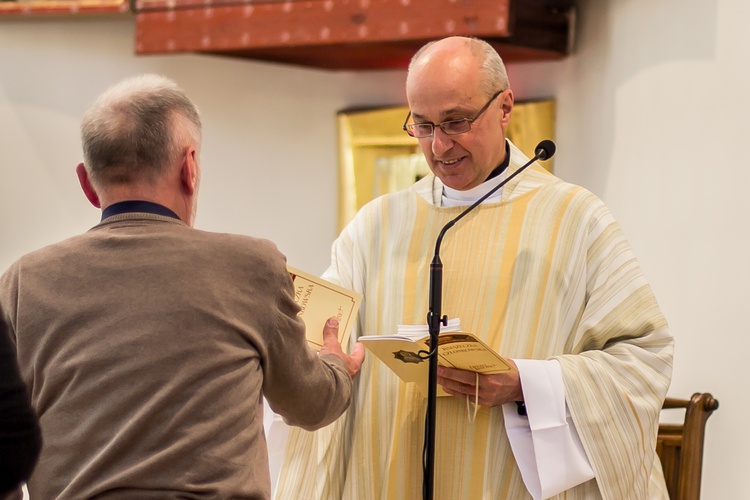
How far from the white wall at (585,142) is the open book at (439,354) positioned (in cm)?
115

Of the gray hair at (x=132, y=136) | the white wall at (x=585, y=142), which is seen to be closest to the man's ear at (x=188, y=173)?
the gray hair at (x=132, y=136)

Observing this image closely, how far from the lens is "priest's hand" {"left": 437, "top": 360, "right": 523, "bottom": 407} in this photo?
3043 mm

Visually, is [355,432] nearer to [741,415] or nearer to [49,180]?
[741,415]

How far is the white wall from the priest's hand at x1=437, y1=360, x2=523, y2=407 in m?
1.00

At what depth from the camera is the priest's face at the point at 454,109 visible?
130 inches

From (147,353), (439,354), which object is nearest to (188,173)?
(147,353)

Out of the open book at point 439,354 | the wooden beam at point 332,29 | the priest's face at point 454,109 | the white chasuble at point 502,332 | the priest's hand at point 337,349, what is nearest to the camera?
the open book at point 439,354

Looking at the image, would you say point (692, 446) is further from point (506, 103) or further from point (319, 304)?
point (319, 304)

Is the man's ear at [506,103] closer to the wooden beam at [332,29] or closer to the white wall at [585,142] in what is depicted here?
the white wall at [585,142]

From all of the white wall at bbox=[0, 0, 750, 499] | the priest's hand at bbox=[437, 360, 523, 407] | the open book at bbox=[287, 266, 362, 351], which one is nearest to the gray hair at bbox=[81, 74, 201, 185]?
the open book at bbox=[287, 266, 362, 351]

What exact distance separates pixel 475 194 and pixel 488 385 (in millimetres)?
711

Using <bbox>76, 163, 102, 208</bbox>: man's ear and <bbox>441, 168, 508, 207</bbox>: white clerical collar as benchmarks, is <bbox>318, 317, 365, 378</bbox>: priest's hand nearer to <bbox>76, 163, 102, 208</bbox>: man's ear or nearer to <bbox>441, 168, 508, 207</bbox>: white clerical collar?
<bbox>441, 168, 508, 207</bbox>: white clerical collar

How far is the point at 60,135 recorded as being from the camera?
618cm

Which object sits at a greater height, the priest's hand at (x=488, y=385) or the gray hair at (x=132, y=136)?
the gray hair at (x=132, y=136)
